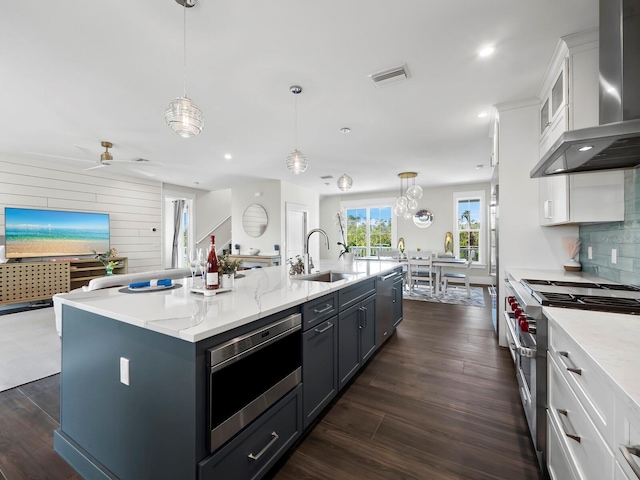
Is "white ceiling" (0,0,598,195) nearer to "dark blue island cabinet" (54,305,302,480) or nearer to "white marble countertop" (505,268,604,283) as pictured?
"white marble countertop" (505,268,604,283)

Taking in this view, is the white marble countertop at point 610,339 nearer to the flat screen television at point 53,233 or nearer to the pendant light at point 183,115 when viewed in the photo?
the pendant light at point 183,115

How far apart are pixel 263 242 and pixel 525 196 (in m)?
5.57

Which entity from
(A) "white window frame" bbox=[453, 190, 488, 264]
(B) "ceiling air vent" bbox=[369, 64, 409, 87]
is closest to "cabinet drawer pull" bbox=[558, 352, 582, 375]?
(B) "ceiling air vent" bbox=[369, 64, 409, 87]

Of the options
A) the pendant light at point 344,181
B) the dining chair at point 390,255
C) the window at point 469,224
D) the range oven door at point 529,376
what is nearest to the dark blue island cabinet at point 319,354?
the range oven door at point 529,376

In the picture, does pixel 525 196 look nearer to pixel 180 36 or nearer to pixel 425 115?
pixel 425 115

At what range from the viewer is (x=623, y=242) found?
2.00m

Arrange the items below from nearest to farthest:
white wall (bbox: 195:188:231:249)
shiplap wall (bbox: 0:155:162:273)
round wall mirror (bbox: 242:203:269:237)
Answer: shiplap wall (bbox: 0:155:162:273)
round wall mirror (bbox: 242:203:269:237)
white wall (bbox: 195:188:231:249)

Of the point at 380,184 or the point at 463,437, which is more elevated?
the point at 380,184

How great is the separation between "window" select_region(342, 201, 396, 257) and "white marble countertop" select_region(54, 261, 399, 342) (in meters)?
6.85

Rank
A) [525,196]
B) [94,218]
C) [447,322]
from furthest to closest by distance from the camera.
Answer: [94,218] → [447,322] → [525,196]

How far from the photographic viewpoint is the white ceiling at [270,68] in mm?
1845

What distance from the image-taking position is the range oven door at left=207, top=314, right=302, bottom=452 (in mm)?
1117

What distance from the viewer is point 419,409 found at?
2.05 m

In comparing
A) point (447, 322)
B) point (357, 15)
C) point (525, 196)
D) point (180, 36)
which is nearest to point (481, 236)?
point (447, 322)
